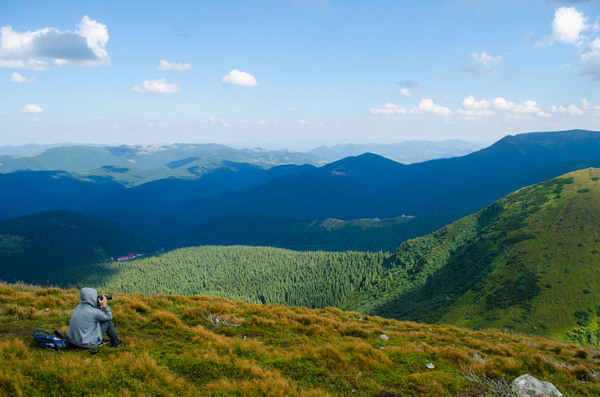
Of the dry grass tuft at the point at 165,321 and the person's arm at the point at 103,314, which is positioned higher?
the person's arm at the point at 103,314

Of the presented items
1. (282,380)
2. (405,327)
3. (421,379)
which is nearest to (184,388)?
(282,380)

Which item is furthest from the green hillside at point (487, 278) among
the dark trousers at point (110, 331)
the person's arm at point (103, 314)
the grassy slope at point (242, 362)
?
the dark trousers at point (110, 331)

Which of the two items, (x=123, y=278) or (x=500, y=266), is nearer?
(x=500, y=266)

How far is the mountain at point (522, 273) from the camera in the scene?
60.8 metres

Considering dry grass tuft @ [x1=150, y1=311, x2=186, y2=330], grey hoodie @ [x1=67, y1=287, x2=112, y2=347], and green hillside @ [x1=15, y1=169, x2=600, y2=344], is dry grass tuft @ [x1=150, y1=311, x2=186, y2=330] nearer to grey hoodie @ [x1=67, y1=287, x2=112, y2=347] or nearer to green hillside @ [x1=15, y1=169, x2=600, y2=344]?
grey hoodie @ [x1=67, y1=287, x2=112, y2=347]

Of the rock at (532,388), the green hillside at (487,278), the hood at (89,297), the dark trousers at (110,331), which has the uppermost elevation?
the hood at (89,297)

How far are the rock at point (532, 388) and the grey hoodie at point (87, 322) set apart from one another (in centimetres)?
1853

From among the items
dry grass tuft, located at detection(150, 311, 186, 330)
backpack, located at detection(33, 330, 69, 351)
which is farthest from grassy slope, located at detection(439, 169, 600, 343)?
backpack, located at detection(33, 330, 69, 351)

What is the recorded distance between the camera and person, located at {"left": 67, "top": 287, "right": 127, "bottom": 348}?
13.0 meters

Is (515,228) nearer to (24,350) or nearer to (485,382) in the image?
(485,382)

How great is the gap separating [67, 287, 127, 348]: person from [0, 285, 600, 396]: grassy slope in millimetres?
491

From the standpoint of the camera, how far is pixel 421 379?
43.5 ft

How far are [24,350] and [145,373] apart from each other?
5270mm

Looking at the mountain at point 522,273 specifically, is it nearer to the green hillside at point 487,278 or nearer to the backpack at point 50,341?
the green hillside at point 487,278
